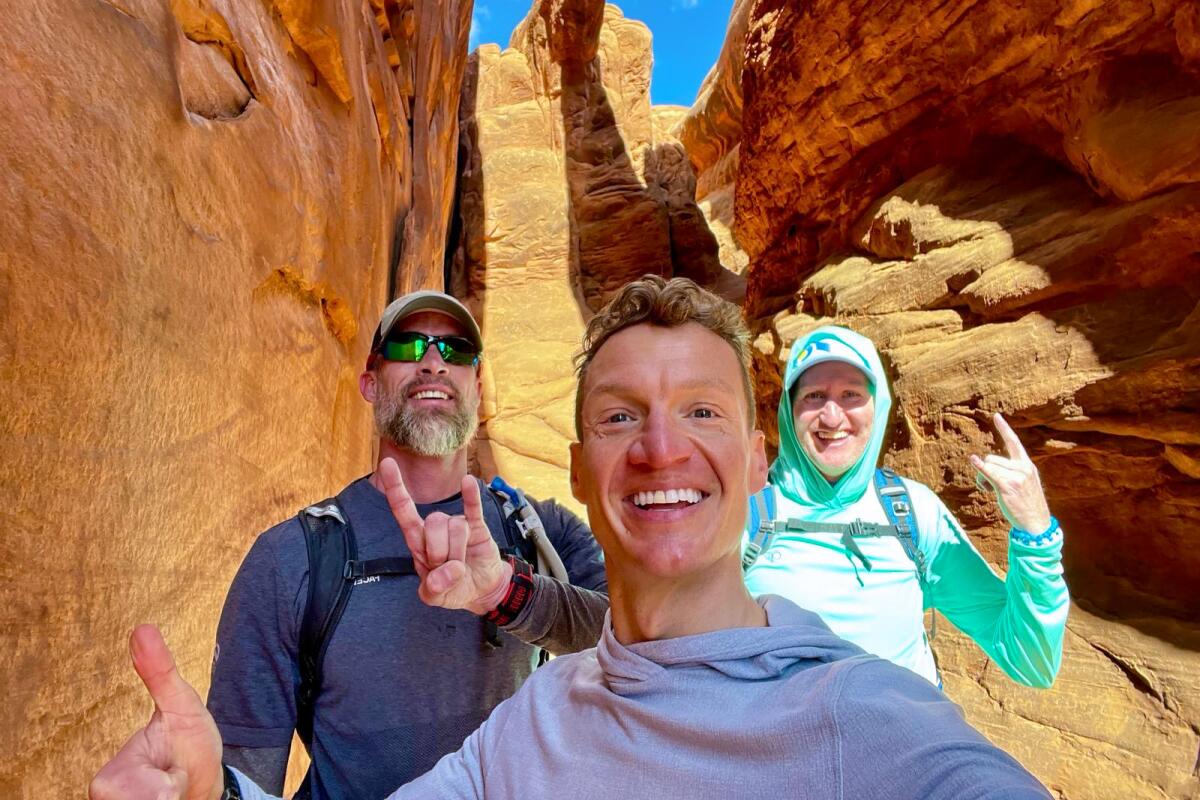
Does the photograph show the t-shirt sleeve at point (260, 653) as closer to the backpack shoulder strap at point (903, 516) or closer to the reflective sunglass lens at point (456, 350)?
the reflective sunglass lens at point (456, 350)

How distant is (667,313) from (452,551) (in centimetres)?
60

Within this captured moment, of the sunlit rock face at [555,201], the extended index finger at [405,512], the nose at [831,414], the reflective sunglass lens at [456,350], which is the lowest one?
the extended index finger at [405,512]

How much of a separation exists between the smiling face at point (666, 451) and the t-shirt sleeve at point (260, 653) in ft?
2.60

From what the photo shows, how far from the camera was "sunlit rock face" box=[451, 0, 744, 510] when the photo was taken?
43.3 ft

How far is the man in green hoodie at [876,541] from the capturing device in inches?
75.3

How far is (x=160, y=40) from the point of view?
2352 millimetres

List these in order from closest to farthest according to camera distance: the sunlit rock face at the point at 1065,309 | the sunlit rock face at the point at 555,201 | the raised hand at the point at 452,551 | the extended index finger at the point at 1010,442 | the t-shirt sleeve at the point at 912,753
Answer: the t-shirt sleeve at the point at 912,753 < the raised hand at the point at 452,551 < the extended index finger at the point at 1010,442 < the sunlit rock face at the point at 1065,309 < the sunlit rock face at the point at 555,201

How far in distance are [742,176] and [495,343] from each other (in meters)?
5.91

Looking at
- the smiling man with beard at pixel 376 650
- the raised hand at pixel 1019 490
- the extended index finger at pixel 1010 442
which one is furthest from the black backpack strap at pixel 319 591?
the extended index finger at pixel 1010 442

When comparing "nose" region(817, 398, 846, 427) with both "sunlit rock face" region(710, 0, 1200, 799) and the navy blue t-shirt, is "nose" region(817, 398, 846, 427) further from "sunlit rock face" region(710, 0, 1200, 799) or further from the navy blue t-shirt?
"sunlit rock face" region(710, 0, 1200, 799)

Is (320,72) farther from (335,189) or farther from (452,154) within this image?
(452,154)

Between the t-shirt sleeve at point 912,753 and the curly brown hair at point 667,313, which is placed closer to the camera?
the t-shirt sleeve at point 912,753

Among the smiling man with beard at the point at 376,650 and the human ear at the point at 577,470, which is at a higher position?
the human ear at the point at 577,470

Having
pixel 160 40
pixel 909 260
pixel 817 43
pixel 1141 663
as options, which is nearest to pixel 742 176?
pixel 817 43
